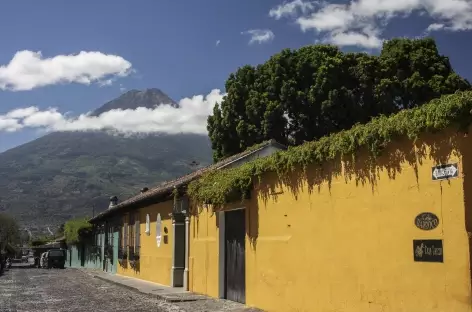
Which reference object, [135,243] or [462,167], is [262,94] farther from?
[462,167]

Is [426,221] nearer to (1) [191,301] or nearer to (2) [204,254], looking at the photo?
(1) [191,301]

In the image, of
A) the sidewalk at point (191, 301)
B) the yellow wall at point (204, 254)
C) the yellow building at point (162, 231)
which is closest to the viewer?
the sidewalk at point (191, 301)

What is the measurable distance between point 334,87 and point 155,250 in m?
12.5

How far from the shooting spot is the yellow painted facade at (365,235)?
6828 millimetres

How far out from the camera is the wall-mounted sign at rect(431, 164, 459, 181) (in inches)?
269

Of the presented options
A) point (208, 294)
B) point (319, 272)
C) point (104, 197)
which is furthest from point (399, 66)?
point (104, 197)

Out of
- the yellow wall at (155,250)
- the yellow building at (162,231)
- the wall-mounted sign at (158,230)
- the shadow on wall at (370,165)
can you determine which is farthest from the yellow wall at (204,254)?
the wall-mounted sign at (158,230)

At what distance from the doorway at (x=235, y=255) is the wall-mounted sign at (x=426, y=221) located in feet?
19.7

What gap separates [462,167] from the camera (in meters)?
6.75

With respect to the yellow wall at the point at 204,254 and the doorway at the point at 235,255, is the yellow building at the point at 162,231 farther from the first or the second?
the doorway at the point at 235,255

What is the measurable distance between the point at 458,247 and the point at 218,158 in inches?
1009

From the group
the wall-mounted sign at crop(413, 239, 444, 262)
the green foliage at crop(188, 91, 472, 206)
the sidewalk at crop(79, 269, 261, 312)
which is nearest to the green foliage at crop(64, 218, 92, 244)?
the sidewalk at crop(79, 269, 261, 312)

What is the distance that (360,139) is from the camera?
838 cm

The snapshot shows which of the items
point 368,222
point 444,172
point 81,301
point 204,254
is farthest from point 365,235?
point 81,301
